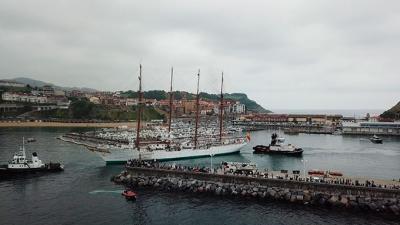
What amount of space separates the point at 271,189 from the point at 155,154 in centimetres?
3557

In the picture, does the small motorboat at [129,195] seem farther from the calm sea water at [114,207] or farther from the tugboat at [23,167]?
the tugboat at [23,167]

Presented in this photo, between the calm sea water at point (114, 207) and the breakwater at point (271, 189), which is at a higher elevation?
the breakwater at point (271, 189)

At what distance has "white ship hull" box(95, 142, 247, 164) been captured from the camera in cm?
7719

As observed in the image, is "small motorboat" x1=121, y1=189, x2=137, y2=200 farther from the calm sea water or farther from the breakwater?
the breakwater

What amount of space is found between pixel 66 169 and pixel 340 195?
43216mm

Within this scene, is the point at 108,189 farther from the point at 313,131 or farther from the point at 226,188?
the point at 313,131

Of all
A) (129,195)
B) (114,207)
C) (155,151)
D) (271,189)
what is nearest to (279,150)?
(155,151)

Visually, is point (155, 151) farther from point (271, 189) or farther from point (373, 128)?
point (373, 128)

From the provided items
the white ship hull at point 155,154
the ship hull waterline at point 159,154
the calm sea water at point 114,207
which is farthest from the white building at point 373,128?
the calm sea water at point 114,207

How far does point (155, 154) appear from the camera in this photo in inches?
3223

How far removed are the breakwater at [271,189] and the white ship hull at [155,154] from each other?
53.1 ft

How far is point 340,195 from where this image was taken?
47.7 m

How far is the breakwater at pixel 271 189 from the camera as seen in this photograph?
4572 centimetres

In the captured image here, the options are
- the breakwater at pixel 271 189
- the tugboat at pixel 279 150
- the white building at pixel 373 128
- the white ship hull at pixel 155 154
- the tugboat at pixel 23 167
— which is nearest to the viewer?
the breakwater at pixel 271 189
